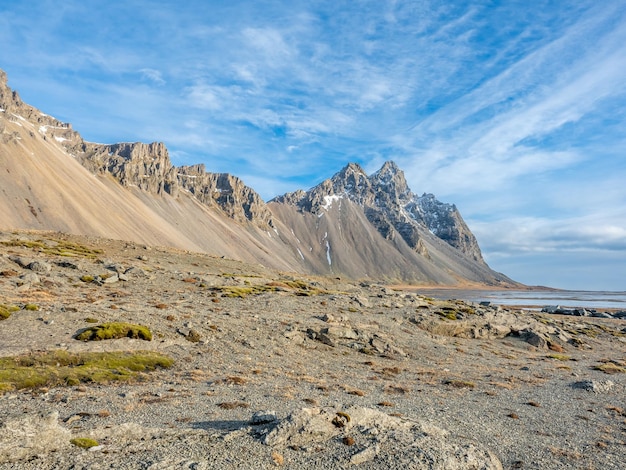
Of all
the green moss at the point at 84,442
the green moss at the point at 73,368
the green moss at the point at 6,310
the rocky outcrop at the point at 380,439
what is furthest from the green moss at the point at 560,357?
the green moss at the point at 6,310

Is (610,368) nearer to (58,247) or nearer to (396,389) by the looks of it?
(396,389)

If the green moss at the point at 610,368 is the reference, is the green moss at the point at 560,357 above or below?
below

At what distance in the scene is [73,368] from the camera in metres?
24.0

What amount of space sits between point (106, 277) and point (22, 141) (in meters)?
160

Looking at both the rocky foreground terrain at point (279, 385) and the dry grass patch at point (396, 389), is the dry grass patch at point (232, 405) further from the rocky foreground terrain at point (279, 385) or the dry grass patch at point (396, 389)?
the dry grass patch at point (396, 389)

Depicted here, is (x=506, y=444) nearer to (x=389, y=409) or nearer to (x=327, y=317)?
(x=389, y=409)

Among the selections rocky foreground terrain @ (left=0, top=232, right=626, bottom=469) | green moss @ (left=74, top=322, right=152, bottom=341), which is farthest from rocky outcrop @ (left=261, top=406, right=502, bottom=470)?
green moss @ (left=74, top=322, right=152, bottom=341)

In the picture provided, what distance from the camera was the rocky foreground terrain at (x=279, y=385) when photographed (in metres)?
15.2

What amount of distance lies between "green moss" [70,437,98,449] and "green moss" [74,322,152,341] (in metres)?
17.5

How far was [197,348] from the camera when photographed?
109 ft

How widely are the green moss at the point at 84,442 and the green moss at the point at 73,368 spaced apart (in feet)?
29.3

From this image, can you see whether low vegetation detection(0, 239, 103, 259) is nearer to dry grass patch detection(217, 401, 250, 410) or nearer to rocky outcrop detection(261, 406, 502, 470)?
dry grass patch detection(217, 401, 250, 410)

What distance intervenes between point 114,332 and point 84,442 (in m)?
18.6

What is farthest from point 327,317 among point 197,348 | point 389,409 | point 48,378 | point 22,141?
point 22,141
